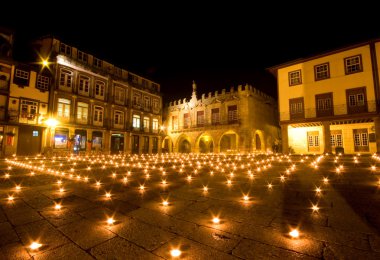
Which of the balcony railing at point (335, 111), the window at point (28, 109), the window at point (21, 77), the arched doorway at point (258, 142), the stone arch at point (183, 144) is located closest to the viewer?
the balcony railing at point (335, 111)

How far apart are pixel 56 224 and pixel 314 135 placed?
82.1 feet

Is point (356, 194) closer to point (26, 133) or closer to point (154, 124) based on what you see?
point (26, 133)

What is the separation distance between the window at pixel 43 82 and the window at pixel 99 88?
5.47 m

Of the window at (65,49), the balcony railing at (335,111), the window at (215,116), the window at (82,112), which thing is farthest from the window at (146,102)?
the balcony railing at (335,111)

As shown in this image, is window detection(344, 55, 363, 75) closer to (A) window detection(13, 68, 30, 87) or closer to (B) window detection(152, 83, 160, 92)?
(B) window detection(152, 83, 160, 92)

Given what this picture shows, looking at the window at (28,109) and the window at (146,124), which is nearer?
the window at (28,109)

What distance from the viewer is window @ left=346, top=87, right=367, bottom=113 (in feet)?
59.4

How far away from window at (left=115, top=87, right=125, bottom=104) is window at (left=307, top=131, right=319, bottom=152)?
2425 centimetres

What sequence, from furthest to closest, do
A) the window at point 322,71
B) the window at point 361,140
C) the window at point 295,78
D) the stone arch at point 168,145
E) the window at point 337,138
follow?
the stone arch at point 168,145 < the window at point 337,138 < the window at point 295,78 < the window at point 361,140 < the window at point 322,71

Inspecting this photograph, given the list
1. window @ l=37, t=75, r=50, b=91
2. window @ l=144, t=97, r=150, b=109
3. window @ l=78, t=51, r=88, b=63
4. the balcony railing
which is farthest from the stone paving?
window @ l=144, t=97, r=150, b=109

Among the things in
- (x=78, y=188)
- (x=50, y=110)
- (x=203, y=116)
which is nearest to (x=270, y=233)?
(x=78, y=188)

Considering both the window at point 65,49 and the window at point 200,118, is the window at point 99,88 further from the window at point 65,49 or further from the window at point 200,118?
the window at point 200,118

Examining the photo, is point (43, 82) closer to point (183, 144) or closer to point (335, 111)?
point (183, 144)

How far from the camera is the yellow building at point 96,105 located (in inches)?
890
